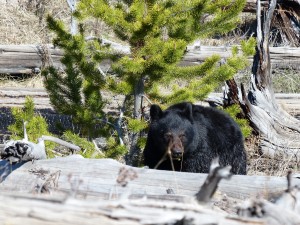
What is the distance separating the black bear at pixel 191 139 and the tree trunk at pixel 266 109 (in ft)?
4.29

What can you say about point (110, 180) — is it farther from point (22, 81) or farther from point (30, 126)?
point (22, 81)

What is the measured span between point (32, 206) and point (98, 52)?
205 inches

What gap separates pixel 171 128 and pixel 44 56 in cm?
696

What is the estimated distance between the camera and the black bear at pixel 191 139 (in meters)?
6.73

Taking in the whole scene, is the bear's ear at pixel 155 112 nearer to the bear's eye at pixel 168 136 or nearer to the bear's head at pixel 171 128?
the bear's head at pixel 171 128

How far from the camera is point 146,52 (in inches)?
297

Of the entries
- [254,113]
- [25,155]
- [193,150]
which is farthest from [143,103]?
[25,155]

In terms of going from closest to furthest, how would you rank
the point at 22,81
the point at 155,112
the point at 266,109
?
1. the point at 155,112
2. the point at 266,109
3. the point at 22,81

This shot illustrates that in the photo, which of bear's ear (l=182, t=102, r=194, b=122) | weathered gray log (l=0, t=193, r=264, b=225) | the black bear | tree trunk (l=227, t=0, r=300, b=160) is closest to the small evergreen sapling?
the black bear

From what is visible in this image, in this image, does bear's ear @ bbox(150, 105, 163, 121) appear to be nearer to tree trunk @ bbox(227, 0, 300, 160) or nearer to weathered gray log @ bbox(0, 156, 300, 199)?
weathered gray log @ bbox(0, 156, 300, 199)

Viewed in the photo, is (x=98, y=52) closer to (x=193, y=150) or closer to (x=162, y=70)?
(x=162, y=70)

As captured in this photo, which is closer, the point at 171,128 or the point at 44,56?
the point at 171,128

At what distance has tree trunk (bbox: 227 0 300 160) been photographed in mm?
8508

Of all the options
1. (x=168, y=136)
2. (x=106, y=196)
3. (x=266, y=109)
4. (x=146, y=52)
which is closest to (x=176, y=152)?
(x=168, y=136)
